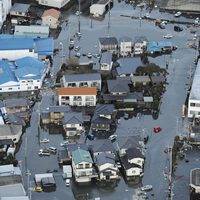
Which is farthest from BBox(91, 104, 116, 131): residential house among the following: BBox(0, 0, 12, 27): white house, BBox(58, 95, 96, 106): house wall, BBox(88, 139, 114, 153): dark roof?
BBox(0, 0, 12, 27): white house

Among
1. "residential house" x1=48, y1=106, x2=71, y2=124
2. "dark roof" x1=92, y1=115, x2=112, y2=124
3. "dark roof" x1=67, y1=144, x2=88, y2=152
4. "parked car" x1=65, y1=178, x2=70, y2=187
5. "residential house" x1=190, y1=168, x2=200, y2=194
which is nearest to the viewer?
"residential house" x1=190, y1=168, x2=200, y2=194

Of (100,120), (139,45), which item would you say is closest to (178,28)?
(139,45)

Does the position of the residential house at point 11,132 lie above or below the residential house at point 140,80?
below

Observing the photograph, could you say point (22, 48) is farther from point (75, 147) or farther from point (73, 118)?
point (75, 147)

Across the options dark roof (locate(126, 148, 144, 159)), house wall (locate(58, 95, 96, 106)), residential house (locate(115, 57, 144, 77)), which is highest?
residential house (locate(115, 57, 144, 77))

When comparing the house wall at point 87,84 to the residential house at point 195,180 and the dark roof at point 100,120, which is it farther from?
the residential house at point 195,180

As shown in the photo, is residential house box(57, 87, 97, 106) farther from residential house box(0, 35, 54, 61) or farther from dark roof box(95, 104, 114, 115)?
residential house box(0, 35, 54, 61)

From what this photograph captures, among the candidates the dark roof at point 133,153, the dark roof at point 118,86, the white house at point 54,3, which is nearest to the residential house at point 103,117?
the dark roof at point 118,86
